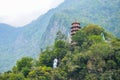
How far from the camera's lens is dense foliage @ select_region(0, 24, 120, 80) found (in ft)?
162

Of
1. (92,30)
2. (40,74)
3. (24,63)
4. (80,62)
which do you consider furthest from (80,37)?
(24,63)

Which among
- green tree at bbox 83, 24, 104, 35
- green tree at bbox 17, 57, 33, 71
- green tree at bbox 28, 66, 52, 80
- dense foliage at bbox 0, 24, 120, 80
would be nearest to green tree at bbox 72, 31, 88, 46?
dense foliage at bbox 0, 24, 120, 80

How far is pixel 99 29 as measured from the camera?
58719 millimetres

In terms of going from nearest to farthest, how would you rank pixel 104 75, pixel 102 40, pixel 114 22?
pixel 104 75 → pixel 102 40 → pixel 114 22

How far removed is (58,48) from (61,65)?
425 cm

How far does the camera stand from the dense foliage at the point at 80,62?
162 feet

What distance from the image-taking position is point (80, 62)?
52000 millimetres

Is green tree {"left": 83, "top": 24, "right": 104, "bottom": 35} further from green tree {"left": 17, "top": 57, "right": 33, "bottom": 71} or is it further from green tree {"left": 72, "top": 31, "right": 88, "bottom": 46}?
green tree {"left": 17, "top": 57, "right": 33, "bottom": 71}

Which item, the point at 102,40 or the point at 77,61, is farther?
the point at 102,40

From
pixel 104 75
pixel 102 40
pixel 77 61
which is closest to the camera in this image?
pixel 104 75

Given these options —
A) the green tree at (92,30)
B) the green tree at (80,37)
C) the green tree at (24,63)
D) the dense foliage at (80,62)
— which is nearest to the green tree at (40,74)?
the dense foliage at (80,62)

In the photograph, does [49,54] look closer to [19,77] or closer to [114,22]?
[19,77]

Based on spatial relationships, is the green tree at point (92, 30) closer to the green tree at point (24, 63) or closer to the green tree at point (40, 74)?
the green tree at point (40, 74)

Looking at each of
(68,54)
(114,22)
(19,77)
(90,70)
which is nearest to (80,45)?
(68,54)
